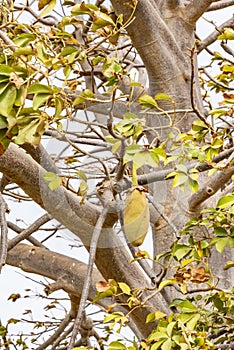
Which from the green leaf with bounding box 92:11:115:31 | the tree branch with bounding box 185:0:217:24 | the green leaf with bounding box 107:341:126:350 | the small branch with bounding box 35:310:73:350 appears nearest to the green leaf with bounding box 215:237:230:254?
the green leaf with bounding box 107:341:126:350

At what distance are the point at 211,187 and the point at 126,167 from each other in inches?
9.4

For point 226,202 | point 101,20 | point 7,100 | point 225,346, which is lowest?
point 225,346

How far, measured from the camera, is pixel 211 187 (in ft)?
4.97

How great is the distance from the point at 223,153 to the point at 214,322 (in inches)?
13.1

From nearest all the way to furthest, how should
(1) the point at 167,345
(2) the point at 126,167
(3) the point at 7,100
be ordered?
(3) the point at 7,100, (1) the point at 167,345, (2) the point at 126,167

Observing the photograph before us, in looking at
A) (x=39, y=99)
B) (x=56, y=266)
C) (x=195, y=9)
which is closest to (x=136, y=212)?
(x=39, y=99)

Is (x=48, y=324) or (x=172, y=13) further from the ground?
(x=172, y=13)

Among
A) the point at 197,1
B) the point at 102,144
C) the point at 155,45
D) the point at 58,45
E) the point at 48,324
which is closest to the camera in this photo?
the point at 102,144

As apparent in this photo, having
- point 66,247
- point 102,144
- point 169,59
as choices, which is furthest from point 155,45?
point 66,247

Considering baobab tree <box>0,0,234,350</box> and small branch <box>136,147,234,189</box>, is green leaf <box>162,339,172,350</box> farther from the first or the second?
small branch <box>136,147,234,189</box>

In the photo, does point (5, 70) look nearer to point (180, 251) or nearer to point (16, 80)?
point (16, 80)

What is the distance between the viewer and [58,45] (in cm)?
164

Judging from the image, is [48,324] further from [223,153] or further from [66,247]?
[223,153]

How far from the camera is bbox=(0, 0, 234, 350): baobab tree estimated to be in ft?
3.36
